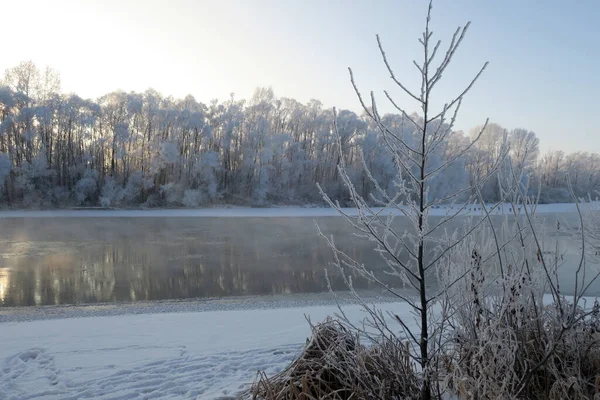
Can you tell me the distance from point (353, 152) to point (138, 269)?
42146mm

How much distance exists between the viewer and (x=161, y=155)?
41.1 m

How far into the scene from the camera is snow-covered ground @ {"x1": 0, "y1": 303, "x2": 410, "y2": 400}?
446 cm

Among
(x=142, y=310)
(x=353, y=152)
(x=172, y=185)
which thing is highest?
(x=353, y=152)

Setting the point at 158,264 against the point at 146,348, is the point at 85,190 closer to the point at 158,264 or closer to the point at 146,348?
the point at 158,264

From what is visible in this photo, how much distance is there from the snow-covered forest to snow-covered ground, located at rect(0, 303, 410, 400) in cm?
3025

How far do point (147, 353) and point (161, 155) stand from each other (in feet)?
124

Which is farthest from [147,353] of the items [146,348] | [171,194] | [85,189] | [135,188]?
[85,189]

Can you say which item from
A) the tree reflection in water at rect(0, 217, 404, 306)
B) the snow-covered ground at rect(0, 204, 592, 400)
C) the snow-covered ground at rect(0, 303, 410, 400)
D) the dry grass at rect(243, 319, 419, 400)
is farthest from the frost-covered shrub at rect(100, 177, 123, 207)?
the dry grass at rect(243, 319, 419, 400)

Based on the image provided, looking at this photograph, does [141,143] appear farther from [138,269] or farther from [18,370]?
[18,370]

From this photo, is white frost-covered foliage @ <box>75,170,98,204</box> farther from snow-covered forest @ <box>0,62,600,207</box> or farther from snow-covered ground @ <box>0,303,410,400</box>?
snow-covered ground @ <box>0,303,410,400</box>

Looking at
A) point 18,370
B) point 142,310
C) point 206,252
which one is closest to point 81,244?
point 206,252

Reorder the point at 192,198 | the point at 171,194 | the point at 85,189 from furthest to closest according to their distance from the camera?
the point at 171,194
the point at 192,198
the point at 85,189

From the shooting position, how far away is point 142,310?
330 inches

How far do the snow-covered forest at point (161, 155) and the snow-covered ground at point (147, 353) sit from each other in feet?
99.3
